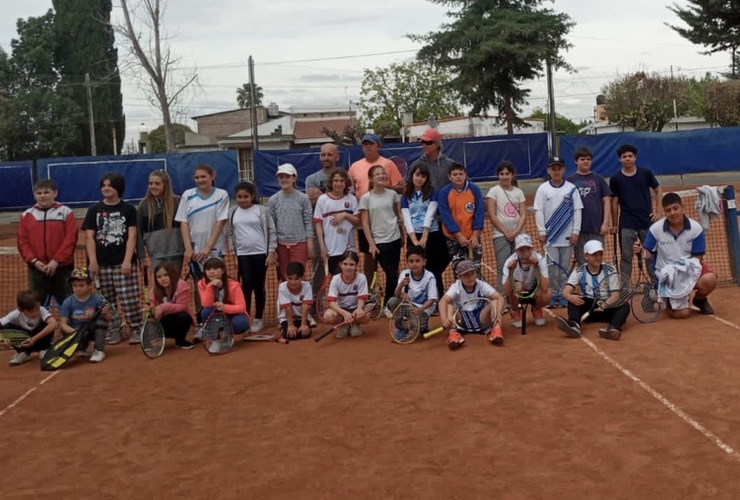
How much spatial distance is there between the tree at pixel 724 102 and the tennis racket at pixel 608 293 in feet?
112

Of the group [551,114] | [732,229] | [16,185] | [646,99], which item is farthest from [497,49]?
[732,229]

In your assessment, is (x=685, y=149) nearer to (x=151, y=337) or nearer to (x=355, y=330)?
(x=355, y=330)

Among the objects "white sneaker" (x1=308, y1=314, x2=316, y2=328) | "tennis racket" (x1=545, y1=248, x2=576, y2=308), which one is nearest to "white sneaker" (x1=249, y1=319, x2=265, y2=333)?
"white sneaker" (x1=308, y1=314, x2=316, y2=328)

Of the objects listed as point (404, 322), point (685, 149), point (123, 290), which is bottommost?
point (404, 322)

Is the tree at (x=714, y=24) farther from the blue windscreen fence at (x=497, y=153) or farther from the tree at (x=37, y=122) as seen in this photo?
the tree at (x=37, y=122)

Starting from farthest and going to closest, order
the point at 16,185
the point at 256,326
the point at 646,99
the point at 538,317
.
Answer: the point at 646,99, the point at 16,185, the point at 256,326, the point at 538,317

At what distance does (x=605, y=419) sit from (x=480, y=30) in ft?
97.7

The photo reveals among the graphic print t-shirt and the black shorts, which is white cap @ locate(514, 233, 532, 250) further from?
the graphic print t-shirt

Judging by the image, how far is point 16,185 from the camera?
20.8m

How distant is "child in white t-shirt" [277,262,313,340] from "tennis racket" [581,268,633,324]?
2719mm

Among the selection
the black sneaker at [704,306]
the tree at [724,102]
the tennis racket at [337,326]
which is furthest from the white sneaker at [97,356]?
the tree at [724,102]

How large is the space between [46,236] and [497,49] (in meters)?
27.1

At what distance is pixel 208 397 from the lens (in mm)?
5969

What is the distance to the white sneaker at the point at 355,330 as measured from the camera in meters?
7.87
